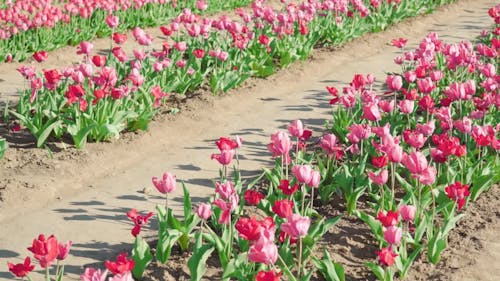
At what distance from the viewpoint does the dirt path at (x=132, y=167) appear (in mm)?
4977

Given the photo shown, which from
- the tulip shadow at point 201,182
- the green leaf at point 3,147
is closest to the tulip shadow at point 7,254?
the green leaf at point 3,147

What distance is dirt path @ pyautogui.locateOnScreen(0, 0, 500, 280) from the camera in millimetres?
4977

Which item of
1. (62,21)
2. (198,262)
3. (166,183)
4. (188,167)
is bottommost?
(188,167)

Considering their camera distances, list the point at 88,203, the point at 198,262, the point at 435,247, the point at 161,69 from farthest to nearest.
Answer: the point at 161,69
the point at 88,203
the point at 435,247
the point at 198,262

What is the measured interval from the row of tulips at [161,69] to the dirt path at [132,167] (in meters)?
0.20

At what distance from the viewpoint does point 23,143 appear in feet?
21.5

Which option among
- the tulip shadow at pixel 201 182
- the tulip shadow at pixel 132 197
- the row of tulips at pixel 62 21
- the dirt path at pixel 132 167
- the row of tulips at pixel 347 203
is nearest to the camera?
the row of tulips at pixel 347 203

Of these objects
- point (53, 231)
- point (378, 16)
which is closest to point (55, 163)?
point (53, 231)

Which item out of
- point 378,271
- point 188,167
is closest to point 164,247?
point 378,271

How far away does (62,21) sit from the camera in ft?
34.8

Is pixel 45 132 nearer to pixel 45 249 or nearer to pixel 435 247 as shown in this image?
pixel 45 249

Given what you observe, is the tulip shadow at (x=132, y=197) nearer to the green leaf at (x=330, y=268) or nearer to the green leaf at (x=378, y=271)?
the green leaf at (x=330, y=268)

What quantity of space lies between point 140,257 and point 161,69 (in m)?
3.59

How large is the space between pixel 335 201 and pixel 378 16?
24.2 ft
